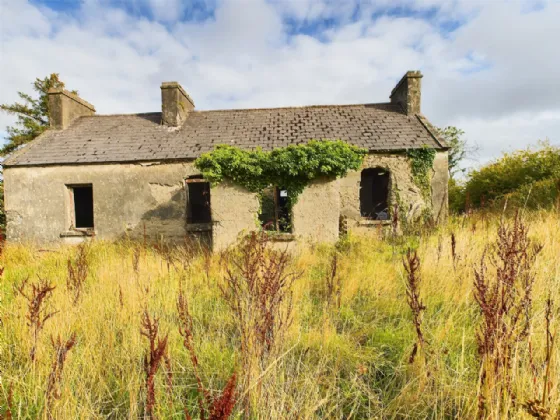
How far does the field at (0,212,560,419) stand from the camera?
170 centimetres

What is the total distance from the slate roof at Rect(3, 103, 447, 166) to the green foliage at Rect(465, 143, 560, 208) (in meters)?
3.48

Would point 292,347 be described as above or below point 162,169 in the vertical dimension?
below

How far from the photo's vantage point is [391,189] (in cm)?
978

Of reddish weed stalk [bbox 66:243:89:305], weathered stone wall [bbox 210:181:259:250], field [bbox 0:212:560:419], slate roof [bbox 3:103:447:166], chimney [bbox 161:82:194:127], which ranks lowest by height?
field [bbox 0:212:560:419]

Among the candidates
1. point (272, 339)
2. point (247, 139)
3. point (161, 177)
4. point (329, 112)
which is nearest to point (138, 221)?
point (161, 177)

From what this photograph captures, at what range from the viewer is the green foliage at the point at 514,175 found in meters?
10.4

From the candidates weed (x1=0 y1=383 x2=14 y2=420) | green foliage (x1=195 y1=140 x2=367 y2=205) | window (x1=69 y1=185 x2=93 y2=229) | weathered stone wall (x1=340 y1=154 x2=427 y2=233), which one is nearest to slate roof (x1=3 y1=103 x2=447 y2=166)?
weathered stone wall (x1=340 y1=154 x2=427 y2=233)

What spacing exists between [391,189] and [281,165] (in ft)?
14.7

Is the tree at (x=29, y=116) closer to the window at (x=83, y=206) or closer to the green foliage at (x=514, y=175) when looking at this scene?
the window at (x=83, y=206)

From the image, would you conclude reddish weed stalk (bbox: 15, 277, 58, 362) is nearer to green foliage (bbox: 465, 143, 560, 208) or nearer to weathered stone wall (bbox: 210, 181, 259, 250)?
weathered stone wall (bbox: 210, 181, 259, 250)

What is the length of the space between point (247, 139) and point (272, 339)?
9297mm

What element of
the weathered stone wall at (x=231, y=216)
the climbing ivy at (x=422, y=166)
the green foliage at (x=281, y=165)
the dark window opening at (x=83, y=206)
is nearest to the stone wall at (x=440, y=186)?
the climbing ivy at (x=422, y=166)

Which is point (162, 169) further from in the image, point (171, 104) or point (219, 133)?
point (171, 104)

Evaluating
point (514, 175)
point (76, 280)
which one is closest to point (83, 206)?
point (76, 280)
